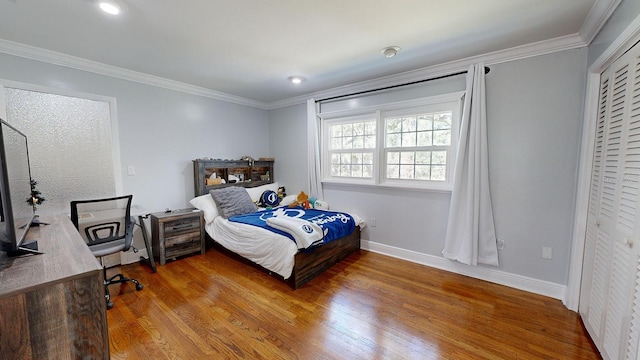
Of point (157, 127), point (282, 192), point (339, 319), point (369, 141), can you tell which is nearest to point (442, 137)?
point (369, 141)

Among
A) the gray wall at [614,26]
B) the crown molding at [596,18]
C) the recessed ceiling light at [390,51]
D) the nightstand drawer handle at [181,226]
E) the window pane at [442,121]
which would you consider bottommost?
the nightstand drawer handle at [181,226]

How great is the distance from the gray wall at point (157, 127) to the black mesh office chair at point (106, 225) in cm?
43

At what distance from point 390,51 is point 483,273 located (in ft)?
8.53

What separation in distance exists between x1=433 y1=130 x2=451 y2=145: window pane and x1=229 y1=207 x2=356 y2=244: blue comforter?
1.47 metres

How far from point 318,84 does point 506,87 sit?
2.26 metres

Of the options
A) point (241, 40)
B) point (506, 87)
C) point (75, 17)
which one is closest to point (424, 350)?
point (506, 87)

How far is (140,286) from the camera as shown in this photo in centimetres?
247

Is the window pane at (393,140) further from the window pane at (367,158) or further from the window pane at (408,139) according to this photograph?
the window pane at (367,158)

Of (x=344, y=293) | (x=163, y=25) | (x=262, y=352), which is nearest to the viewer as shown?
(x=262, y=352)

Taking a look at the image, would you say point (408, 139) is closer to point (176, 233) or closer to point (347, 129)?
point (347, 129)

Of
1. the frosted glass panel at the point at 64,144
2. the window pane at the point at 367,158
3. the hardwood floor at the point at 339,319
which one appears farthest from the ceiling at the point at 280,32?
the hardwood floor at the point at 339,319

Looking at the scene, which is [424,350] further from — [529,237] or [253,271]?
[253,271]

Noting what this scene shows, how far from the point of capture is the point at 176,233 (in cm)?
317

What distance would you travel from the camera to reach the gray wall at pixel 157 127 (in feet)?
8.54
